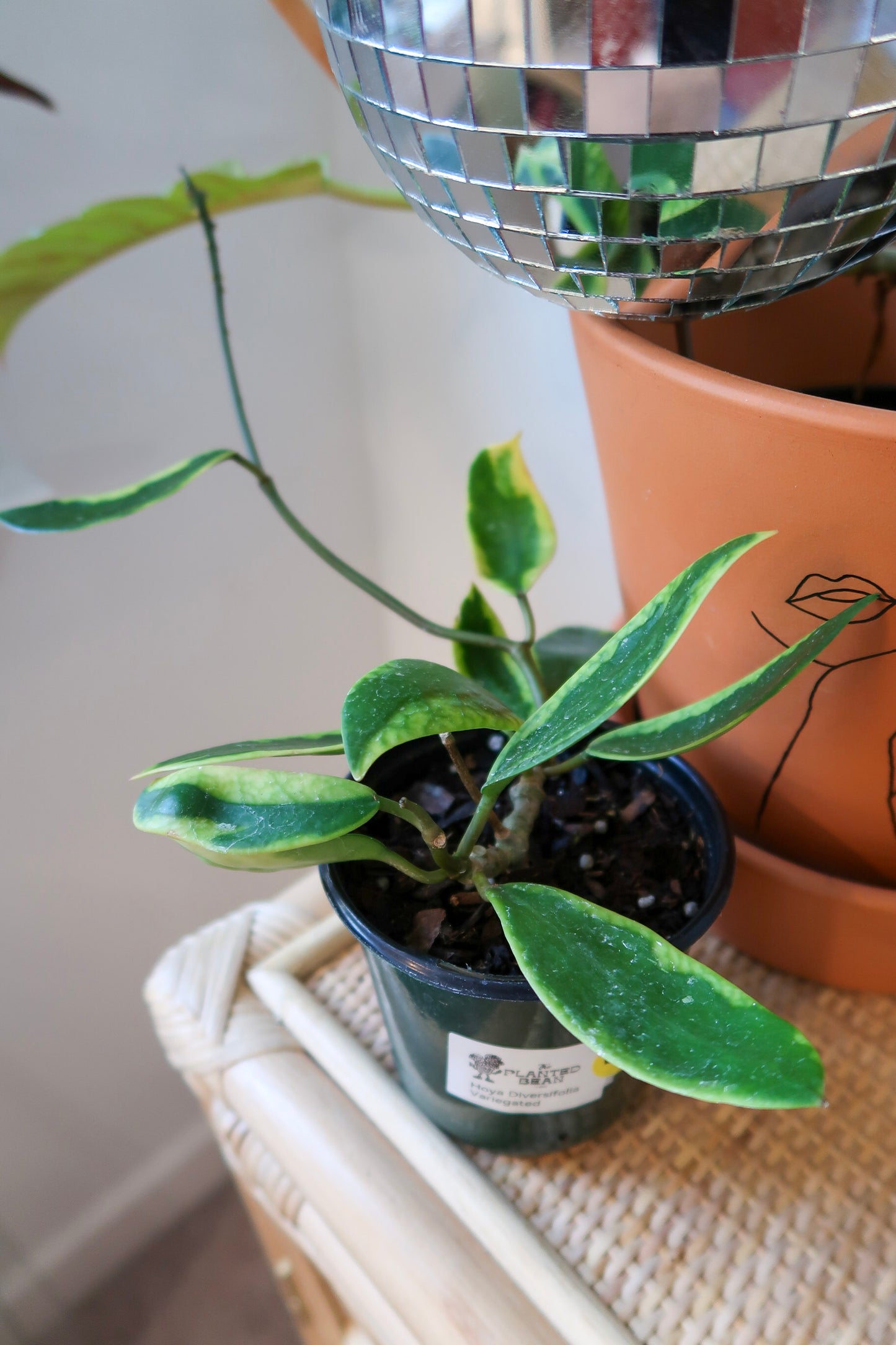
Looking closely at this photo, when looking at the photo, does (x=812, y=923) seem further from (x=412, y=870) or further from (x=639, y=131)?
(x=639, y=131)

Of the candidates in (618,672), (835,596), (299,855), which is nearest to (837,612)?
(835,596)

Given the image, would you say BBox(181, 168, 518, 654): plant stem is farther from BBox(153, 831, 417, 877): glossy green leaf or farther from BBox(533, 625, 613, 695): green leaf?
BBox(153, 831, 417, 877): glossy green leaf

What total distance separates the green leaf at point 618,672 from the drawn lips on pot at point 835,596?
7cm

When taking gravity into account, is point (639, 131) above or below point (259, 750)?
above

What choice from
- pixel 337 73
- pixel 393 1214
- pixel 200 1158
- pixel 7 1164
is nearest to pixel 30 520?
pixel 337 73

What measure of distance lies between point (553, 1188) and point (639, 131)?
395 millimetres

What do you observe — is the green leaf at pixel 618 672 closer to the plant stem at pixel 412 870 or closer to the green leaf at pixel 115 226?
the plant stem at pixel 412 870

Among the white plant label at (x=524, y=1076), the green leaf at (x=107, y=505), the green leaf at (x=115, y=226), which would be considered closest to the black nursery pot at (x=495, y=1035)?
the white plant label at (x=524, y=1076)

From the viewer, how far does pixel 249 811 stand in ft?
0.90

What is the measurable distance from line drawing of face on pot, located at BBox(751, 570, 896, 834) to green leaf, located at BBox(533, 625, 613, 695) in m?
0.12

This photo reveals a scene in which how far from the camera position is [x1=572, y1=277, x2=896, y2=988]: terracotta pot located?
12.3 inches

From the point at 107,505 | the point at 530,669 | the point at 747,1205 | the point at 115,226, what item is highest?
the point at 115,226

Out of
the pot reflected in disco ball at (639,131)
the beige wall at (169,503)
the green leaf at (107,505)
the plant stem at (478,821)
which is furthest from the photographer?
the beige wall at (169,503)

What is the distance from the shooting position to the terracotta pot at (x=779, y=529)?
31 centimetres
